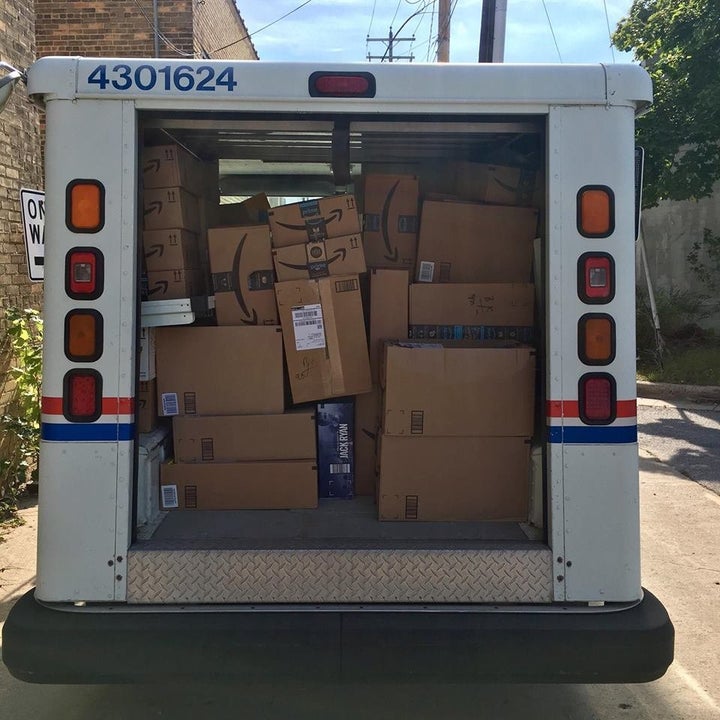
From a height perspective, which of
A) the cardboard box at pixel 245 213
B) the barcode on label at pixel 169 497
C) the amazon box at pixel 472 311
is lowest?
the barcode on label at pixel 169 497

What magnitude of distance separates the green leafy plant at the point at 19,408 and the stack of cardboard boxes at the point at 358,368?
2.74 meters

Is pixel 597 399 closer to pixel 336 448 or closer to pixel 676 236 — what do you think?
pixel 336 448

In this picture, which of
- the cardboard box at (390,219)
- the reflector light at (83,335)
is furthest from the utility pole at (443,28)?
the reflector light at (83,335)

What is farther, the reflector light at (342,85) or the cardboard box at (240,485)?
the cardboard box at (240,485)

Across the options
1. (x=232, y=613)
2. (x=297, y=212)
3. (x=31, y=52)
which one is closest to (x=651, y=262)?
(x=31, y=52)

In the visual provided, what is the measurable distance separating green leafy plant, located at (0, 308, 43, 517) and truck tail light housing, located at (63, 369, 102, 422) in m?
3.34

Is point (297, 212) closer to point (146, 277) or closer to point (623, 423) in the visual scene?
point (146, 277)

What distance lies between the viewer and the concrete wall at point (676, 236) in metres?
16.4

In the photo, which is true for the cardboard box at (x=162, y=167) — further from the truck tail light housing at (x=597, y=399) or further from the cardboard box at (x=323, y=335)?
the truck tail light housing at (x=597, y=399)

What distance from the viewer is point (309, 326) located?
140 inches

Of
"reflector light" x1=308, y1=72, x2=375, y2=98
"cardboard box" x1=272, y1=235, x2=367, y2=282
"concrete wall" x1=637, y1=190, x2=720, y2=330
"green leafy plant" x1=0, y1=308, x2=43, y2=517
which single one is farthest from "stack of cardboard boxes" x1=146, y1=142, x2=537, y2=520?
"concrete wall" x1=637, y1=190, x2=720, y2=330

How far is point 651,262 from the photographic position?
672 inches

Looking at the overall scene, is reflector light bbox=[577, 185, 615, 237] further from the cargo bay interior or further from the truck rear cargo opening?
the cargo bay interior

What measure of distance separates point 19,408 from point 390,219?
365 centimetres
